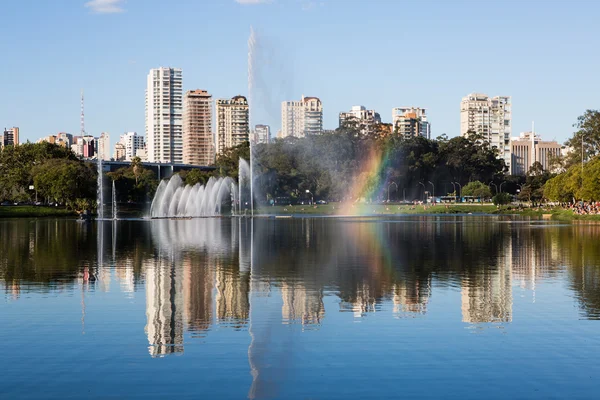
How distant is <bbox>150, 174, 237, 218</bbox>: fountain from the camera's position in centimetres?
11319

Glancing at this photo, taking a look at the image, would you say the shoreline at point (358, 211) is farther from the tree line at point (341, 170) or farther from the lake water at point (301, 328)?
the lake water at point (301, 328)

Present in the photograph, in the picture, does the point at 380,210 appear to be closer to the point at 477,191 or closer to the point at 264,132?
the point at 264,132

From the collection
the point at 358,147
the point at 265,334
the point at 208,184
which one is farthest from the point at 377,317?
the point at 358,147

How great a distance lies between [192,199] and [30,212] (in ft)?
76.4

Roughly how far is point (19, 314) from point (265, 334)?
259 inches

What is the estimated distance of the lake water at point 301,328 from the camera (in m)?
12.8

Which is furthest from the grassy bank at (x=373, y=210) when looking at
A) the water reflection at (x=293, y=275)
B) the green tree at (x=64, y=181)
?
the water reflection at (x=293, y=275)

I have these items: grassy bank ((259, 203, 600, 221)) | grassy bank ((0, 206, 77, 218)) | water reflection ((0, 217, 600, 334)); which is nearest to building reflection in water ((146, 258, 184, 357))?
water reflection ((0, 217, 600, 334))

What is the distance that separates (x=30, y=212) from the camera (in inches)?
4363

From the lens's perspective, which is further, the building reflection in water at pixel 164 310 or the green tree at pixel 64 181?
the green tree at pixel 64 181

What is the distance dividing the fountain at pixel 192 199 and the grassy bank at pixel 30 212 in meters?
12.3

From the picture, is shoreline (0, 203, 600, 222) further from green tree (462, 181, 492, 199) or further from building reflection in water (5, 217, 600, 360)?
building reflection in water (5, 217, 600, 360)

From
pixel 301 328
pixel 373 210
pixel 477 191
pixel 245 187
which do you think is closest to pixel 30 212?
pixel 245 187

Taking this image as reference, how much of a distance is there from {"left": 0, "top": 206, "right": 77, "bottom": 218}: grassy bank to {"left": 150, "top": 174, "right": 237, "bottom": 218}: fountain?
40.5ft
